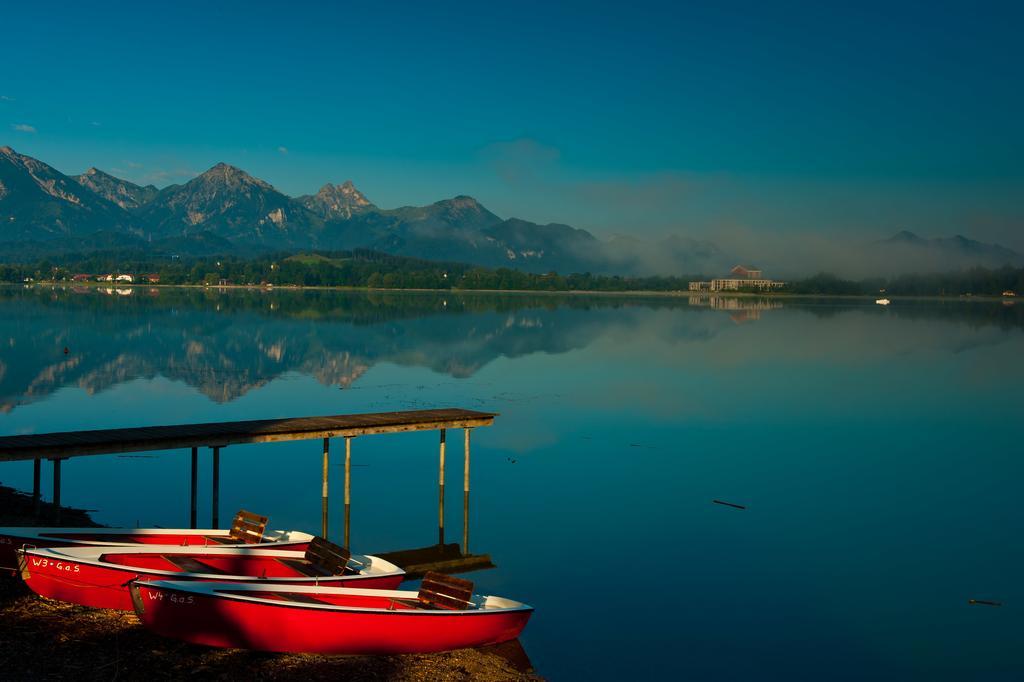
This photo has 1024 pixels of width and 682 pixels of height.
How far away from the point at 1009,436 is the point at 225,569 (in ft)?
124

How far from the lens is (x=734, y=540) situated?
2516cm

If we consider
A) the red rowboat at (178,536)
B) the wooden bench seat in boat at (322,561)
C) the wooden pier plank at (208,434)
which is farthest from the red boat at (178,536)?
the wooden pier plank at (208,434)

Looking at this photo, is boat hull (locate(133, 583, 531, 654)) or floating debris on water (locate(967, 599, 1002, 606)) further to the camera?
floating debris on water (locate(967, 599, 1002, 606))

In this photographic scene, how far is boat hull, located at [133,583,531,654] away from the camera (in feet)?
48.5

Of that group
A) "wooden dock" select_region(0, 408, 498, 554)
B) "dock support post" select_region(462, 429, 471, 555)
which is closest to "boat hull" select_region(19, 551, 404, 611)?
"wooden dock" select_region(0, 408, 498, 554)

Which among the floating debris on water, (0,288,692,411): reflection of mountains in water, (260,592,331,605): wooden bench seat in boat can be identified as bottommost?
the floating debris on water

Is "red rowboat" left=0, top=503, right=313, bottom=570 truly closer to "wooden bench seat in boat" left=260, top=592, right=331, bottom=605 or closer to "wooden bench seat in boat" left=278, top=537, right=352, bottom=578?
"wooden bench seat in boat" left=278, top=537, right=352, bottom=578

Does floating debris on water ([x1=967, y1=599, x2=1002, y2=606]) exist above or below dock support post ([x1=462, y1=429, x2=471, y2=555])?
below

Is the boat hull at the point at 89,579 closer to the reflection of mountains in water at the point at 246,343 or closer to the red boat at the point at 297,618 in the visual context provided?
the red boat at the point at 297,618

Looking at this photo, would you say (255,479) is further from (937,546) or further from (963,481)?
(963,481)

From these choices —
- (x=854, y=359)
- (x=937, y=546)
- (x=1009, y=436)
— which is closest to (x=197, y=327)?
(x=854, y=359)

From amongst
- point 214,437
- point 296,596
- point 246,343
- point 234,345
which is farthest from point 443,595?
point 246,343

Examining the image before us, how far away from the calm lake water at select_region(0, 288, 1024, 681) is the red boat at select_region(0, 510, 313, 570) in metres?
4.72

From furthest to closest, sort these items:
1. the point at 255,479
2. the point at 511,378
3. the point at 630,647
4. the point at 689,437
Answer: the point at 511,378
the point at 689,437
the point at 255,479
the point at 630,647
